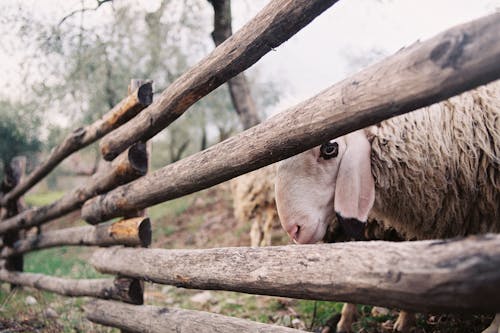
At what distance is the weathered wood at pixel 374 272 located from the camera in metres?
0.96

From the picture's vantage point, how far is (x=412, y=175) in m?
2.38

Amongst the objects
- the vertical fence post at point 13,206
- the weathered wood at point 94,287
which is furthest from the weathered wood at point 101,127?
the weathered wood at point 94,287

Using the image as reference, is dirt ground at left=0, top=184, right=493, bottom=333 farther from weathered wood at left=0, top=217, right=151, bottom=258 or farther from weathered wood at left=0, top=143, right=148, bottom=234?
weathered wood at left=0, top=143, right=148, bottom=234

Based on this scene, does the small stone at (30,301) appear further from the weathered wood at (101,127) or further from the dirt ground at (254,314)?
the weathered wood at (101,127)

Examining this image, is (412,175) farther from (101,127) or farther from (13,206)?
(13,206)

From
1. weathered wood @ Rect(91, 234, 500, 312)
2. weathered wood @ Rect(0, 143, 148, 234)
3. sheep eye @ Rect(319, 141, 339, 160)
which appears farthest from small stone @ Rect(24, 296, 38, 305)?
sheep eye @ Rect(319, 141, 339, 160)

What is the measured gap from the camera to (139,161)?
9.97 ft

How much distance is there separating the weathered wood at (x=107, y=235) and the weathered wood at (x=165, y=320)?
1.57ft

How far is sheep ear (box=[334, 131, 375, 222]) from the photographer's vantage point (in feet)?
6.78

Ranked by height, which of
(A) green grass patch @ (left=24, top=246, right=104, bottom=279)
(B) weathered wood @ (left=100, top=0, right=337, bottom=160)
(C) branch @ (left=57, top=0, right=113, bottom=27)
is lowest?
(A) green grass patch @ (left=24, top=246, right=104, bottom=279)

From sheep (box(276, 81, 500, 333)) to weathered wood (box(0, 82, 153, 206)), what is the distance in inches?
53.4

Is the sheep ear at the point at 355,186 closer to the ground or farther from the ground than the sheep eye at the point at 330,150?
closer to the ground

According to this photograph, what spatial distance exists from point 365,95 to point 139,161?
215cm

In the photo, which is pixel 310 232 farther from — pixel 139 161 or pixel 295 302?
pixel 295 302
